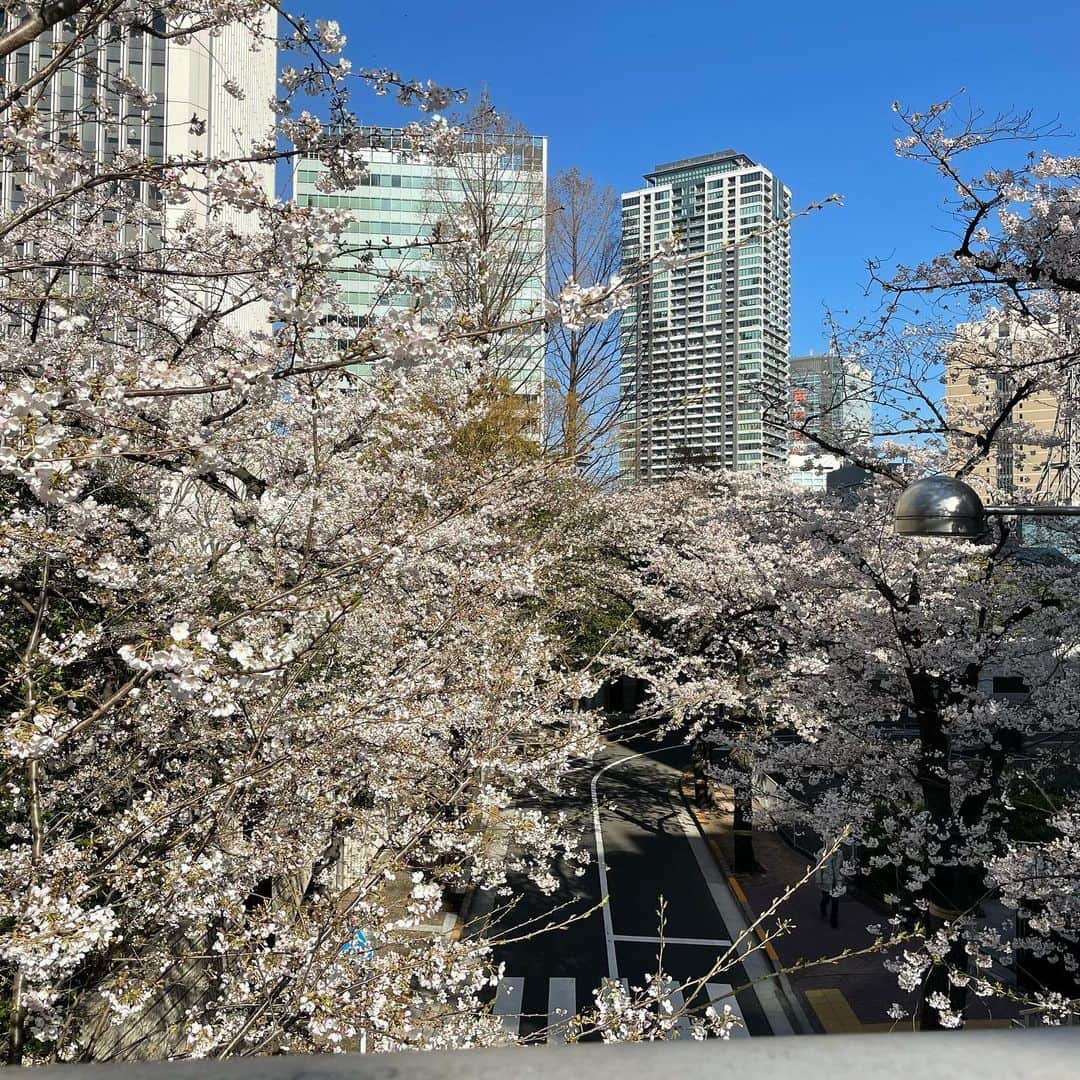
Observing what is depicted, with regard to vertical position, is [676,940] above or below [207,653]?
below

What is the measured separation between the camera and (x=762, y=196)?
35.2 metres

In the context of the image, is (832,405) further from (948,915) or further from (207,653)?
(207,653)

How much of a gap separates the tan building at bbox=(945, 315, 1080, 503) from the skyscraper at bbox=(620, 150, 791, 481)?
29.7ft

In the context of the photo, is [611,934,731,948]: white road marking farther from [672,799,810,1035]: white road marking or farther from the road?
[672,799,810,1035]: white road marking

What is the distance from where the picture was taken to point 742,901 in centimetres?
1573

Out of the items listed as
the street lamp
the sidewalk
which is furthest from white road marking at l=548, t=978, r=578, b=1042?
the street lamp

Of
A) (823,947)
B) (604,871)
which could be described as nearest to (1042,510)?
(823,947)

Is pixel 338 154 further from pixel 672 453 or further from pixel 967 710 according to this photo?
pixel 672 453

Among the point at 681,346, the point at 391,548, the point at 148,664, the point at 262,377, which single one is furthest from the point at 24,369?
the point at 681,346

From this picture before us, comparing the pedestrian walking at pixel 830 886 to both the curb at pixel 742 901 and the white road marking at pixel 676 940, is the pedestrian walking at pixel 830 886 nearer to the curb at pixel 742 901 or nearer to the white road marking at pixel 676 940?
the curb at pixel 742 901

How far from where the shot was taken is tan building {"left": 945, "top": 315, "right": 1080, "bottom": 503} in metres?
9.26

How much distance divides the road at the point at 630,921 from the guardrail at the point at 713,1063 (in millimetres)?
8300

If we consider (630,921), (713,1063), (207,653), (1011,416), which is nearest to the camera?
(713,1063)

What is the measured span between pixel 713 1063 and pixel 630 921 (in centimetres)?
1546
